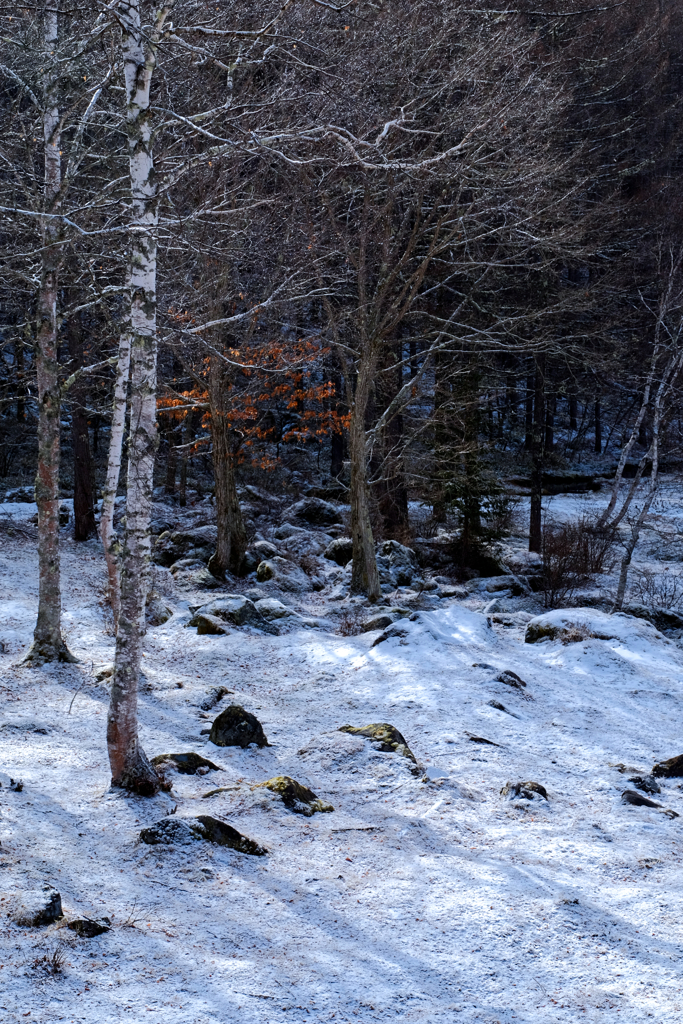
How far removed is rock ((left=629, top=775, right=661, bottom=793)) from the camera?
21.9 feet

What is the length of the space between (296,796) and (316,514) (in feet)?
47.9

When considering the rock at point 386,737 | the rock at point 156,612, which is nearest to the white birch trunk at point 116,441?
the rock at point 386,737

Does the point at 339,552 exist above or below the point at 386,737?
above

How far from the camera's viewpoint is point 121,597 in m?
5.73

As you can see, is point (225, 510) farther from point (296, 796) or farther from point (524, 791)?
point (524, 791)

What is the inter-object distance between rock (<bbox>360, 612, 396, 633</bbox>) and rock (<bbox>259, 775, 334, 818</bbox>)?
5.49 m

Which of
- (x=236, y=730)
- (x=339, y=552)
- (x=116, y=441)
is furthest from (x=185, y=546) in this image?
(x=236, y=730)

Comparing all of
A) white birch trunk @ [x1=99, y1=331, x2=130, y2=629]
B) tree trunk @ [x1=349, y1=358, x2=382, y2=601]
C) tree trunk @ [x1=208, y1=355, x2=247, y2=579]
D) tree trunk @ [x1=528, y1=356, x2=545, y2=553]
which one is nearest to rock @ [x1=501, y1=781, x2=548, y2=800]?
white birch trunk @ [x1=99, y1=331, x2=130, y2=629]

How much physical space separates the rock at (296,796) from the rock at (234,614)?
5.47 meters

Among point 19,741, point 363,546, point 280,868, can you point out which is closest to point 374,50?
point 363,546

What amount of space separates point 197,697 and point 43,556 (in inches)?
94.6

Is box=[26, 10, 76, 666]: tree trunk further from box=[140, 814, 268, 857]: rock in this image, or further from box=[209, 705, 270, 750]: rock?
box=[140, 814, 268, 857]: rock

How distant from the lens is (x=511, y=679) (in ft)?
30.2

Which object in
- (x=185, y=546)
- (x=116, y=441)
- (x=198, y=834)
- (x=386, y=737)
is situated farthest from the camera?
(x=185, y=546)
